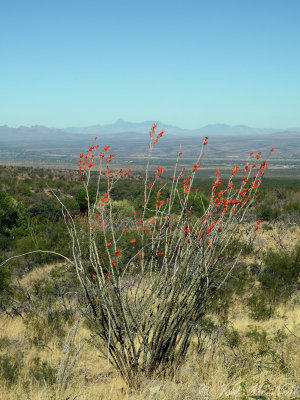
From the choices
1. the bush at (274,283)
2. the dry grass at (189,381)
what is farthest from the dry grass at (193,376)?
the bush at (274,283)

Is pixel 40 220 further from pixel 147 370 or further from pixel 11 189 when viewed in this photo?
pixel 147 370

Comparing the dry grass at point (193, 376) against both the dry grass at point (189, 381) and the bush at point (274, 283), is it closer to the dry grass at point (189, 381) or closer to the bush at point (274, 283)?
the dry grass at point (189, 381)

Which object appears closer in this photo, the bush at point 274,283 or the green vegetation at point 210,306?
the green vegetation at point 210,306

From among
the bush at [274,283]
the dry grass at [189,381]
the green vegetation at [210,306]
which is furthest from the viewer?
the bush at [274,283]

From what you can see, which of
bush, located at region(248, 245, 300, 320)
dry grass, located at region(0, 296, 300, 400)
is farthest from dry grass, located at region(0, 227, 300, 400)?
bush, located at region(248, 245, 300, 320)

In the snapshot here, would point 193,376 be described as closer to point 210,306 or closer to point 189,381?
point 189,381

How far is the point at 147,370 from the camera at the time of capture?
11.3 ft

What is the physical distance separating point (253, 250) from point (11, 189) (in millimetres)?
19704

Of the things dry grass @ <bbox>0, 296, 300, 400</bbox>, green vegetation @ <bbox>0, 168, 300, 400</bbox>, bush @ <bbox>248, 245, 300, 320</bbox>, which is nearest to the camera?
dry grass @ <bbox>0, 296, 300, 400</bbox>

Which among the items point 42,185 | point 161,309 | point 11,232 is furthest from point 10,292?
point 42,185

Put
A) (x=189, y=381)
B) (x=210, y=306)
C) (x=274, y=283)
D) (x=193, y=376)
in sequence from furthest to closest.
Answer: (x=274, y=283) < (x=210, y=306) < (x=193, y=376) < (x=189, y=381)

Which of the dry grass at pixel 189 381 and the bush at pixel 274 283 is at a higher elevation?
the dry grass at pixel 189 381

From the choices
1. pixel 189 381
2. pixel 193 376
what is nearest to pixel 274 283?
pixel 193 376

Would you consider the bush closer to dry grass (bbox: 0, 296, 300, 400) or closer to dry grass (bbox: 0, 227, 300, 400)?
dry grass (bbox: 0, 227, 300, 400)
